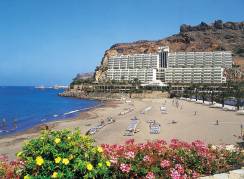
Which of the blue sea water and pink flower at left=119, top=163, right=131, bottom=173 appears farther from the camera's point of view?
the blue sea water

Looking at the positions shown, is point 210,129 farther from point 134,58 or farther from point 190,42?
point 190,42

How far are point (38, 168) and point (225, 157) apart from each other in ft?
16.2

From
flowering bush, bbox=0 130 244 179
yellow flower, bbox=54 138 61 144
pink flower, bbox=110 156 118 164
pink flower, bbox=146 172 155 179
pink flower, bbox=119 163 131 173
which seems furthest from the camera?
pink flower, bbox=110 156 118 164

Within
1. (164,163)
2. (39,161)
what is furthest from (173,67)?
(39,161)

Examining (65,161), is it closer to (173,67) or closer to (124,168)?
(124,168)

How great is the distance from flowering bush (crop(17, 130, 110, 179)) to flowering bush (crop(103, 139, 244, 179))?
67 centimetres

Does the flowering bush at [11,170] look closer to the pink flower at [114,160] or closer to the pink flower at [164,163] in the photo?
the pink flower at [114,160]

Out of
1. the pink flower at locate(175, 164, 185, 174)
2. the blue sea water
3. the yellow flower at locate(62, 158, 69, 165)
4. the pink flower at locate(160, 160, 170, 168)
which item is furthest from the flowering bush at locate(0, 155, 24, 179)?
the blue sea water

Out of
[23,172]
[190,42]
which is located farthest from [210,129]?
[190,42]

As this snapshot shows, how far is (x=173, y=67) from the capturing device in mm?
145500

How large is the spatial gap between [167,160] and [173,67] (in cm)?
13959

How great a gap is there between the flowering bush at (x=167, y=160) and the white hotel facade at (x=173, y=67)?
397ft

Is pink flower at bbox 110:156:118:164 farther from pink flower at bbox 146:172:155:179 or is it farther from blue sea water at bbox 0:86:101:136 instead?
blue sea water at bbox 0:86:101:136

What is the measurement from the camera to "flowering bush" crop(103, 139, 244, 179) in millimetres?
7305
